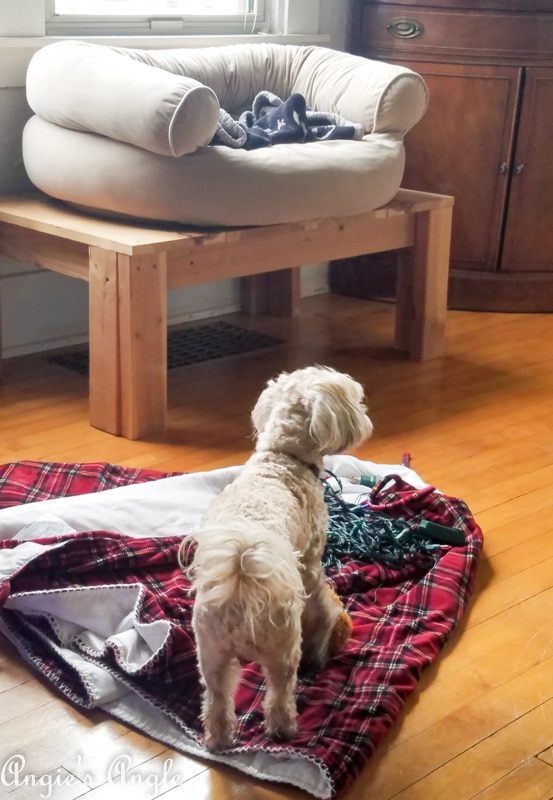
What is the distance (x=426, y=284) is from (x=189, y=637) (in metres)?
1.88

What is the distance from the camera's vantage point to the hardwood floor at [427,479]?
1509 mm

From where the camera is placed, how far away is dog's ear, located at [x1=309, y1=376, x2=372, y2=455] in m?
1.64

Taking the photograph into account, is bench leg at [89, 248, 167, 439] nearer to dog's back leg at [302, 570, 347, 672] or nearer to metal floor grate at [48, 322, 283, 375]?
metal floor grate at [48, 322, 283, 375]

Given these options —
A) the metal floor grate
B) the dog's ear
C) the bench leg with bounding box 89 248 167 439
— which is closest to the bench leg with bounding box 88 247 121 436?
the bench leg with bounding box 89 248 167 439

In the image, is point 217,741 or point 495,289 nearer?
point 217,741

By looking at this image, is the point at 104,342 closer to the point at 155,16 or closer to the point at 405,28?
the point at 155,16

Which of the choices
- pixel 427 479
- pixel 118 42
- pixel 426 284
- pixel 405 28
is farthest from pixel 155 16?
pixel 427 479

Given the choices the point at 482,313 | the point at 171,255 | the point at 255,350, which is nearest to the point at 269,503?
the point at 171,255

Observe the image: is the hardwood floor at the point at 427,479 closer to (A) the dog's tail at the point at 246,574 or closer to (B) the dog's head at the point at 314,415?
(A) the dog's tail at the point at 246,574

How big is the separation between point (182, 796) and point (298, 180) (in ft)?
5.80

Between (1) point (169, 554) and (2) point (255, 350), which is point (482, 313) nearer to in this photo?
(2) point (255, 350)

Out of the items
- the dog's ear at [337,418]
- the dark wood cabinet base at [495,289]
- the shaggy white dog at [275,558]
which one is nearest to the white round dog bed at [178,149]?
the dark wood cabinet base at [495,289]

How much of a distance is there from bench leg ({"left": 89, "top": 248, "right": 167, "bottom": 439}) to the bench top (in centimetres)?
3

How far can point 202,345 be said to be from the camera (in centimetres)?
350
